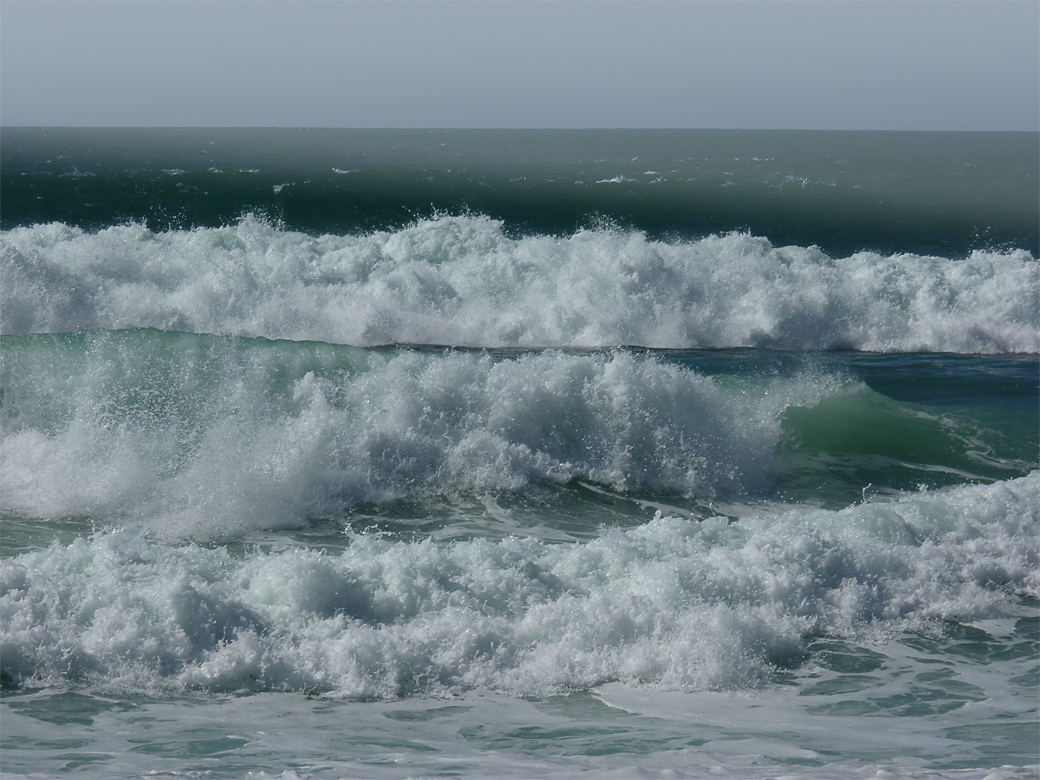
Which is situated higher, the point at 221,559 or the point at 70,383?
the point at 70,383

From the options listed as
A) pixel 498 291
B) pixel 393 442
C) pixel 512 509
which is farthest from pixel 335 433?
pixel 498 291

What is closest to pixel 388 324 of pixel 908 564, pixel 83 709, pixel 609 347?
pixel 609 347

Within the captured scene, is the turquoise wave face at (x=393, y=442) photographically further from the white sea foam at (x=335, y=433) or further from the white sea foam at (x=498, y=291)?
the white sea foam at (x=498, y=291)

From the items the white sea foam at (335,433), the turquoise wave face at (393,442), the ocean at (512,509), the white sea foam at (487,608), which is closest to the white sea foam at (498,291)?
the ocean at (512,509)

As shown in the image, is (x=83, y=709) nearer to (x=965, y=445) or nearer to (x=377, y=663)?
(x=377, y=663)

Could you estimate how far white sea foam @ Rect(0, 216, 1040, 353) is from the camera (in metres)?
17.1

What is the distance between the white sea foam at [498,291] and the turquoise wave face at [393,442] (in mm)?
5837

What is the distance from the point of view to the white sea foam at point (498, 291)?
1714 cm

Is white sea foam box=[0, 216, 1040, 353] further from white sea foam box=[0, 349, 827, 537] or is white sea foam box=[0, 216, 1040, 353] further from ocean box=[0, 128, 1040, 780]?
white sea foam box=[0, 349, 827, 537]

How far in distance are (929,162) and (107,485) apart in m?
63.2

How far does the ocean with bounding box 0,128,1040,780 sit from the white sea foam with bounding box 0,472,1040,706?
0.02m

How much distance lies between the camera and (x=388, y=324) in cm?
1747

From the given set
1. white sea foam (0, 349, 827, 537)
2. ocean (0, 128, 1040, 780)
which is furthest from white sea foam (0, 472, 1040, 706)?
white sea foam (0, 349, 827, 537)

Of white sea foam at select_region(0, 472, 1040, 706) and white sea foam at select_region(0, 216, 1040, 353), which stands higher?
white sea foam at select_region(0, 216, 1040, 353)
